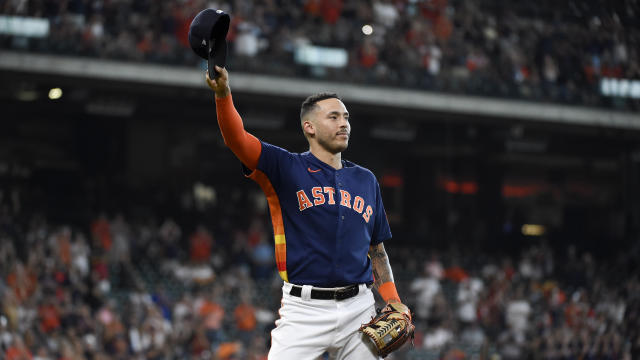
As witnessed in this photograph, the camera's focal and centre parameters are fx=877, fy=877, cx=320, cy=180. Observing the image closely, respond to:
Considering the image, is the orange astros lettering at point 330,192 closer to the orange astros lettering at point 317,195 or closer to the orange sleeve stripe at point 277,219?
the orange astros lettering at point 317,195

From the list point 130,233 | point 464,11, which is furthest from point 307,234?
point 464,11

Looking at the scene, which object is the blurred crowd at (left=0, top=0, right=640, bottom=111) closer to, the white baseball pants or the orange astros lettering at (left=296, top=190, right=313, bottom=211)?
the orange astros lettering at (left=296, top=190, right=313, bottom=211)

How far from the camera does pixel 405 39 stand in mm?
17375

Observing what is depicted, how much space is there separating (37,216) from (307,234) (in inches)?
498

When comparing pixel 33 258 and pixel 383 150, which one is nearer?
pixel 33 258

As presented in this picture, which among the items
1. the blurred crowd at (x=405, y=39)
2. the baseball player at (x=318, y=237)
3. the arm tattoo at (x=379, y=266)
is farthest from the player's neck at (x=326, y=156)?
the blurred crowd at (x=405, y=39)

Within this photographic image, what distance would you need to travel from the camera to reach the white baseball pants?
13.9ft

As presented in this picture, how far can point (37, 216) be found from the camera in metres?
15.9

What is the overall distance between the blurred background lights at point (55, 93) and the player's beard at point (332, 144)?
44.9 ft

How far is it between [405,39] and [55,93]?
7.02m

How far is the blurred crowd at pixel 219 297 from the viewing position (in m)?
12.8

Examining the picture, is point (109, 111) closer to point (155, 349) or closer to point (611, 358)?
point (155, 349)

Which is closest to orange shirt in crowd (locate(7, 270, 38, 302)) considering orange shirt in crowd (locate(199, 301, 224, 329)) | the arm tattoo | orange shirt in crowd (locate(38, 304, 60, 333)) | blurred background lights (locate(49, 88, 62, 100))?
orange shirt in crowd (locate(38, 304, 60, 333))

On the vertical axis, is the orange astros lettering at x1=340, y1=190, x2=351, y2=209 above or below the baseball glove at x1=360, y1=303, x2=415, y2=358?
above
